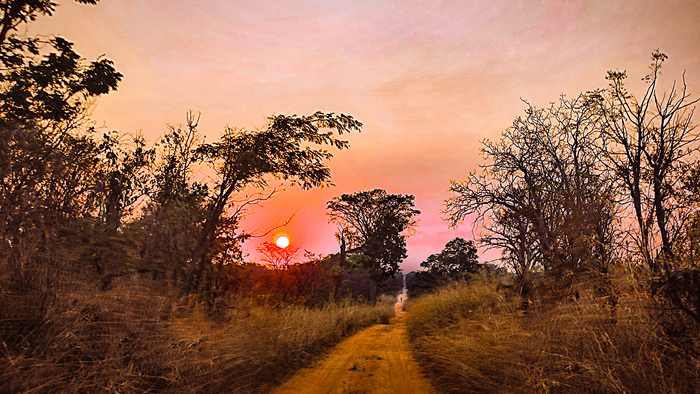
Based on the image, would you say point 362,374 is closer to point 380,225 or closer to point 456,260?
point 380,225

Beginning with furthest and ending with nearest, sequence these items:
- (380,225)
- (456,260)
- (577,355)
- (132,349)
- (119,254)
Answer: (456,260) < (380,225) < (119,254) < (132,349) < (577,355)

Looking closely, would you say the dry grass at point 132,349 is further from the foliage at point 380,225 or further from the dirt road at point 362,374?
the foliage at point 380,225

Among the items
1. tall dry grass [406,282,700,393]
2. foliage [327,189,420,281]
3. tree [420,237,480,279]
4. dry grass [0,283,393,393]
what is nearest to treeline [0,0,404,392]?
dry grass [0,283,393,393]

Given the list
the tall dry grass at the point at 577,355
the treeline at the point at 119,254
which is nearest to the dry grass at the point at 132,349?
the treeline at the point at 119,254

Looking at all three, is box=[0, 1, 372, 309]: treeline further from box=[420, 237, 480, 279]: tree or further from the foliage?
box=[420, 237, 480, 279]: tree

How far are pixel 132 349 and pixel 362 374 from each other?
416 cm

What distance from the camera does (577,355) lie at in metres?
3.44

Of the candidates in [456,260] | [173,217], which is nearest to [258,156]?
[173,217]

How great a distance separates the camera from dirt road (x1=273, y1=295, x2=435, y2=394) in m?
5.21

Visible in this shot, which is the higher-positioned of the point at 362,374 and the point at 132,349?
the point at 132,349

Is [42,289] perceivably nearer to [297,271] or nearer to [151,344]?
[151,344]

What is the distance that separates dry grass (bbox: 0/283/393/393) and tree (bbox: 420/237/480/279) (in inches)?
1544

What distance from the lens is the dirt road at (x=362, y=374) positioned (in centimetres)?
521

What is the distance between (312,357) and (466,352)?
3.68 meters
